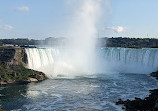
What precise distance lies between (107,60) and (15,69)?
22.1 metres

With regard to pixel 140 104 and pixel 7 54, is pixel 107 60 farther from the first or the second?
pixel 140 104

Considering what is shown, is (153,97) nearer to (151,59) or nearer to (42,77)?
(42,77)

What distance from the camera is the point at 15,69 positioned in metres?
33.6

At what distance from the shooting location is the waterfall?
127 feet

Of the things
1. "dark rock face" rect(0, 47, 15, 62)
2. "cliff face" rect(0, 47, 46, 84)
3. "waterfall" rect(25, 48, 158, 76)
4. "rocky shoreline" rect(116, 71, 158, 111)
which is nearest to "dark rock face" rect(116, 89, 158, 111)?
"rocky shoreline" rect(116, 71, 158, 111)

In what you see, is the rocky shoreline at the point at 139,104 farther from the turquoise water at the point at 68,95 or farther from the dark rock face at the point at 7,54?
the dark rock face at the point at 7,54

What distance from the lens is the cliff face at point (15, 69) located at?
3106 centimetres

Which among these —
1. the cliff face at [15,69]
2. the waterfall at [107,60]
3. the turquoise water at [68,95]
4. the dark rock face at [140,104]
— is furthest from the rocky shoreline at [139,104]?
the waterfall at [107,60]

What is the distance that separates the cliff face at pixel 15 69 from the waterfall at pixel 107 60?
5.81 ft

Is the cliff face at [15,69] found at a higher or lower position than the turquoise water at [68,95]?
higher

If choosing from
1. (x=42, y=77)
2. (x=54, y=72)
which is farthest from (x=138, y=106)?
(x=54, y=72)

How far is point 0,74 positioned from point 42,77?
5.64 metres

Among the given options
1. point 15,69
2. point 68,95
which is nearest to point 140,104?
point 68,95

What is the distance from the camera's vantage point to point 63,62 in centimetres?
4334
